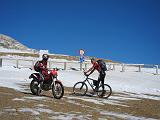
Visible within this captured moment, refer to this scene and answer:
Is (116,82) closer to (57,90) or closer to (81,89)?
(81,89)

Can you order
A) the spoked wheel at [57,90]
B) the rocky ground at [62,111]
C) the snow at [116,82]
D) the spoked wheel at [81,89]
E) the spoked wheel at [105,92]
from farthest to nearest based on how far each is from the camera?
1. the snow at [116,82]
2. the spoked wheel at [81,89]
3. the spoked wheel at [105,92]
4. the spoked wheel at [57,90]
5. the rocky ground at [62,111]

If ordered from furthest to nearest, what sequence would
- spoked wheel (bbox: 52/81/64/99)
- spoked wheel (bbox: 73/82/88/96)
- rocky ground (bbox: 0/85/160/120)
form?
1. spoked wheel (bbox: 73/82/88/96)
2. spoked wheel (bbox: 52/81/64/99)
3. rocky ground (bbox: 0/85/160/120)

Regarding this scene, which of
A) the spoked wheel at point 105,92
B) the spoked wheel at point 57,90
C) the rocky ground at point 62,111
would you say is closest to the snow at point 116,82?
the spoked wheel at point 105,92

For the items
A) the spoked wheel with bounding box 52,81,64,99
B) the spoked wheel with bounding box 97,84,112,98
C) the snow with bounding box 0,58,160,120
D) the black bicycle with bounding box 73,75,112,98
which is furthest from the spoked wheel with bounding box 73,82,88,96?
the spoked wheel with bounding box 52,81,64,99

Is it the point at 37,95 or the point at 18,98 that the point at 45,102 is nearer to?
the point at 18,98

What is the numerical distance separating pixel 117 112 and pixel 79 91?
5.99 meters

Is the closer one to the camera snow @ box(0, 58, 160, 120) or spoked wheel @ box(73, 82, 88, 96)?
spoked wheel @ box(73, 82, 88, 96)

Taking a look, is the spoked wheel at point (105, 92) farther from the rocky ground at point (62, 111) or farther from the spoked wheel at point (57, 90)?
the spoked wheel at point (57, 90)

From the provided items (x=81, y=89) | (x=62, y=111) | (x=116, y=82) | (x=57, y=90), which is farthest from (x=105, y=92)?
(x=116, y=82)

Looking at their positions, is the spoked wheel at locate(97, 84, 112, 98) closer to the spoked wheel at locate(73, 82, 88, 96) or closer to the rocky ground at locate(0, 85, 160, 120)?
the spoked wheel at locate(73, 82, 88, 96)

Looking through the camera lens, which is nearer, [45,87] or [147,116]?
[147,116]

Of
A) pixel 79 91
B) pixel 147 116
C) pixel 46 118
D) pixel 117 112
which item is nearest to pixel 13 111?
pixel 46 118

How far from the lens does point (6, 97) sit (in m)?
14.6

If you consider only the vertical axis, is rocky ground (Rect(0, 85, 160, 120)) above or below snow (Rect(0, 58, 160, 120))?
below
